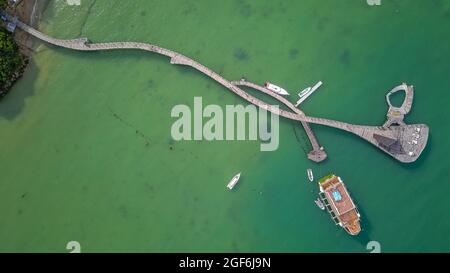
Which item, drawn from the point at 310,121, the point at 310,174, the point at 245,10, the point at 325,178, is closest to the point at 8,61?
the point at 245,10

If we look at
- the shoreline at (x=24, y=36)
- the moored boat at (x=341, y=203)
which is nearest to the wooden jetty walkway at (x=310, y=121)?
the shoreline at (x=24, y=36)

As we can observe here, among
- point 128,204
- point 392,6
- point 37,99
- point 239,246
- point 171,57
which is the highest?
point 392,6

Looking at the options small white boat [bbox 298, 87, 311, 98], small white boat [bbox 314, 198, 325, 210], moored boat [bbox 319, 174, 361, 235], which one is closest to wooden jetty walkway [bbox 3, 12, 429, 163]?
small white boat [bbox 298, 87, 311, 98]

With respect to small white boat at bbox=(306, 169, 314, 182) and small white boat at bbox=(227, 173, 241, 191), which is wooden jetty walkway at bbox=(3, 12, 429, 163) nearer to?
small white boat at bbox=(306, 169, 314, 182)

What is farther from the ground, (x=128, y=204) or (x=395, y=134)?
(x=395, y=134)

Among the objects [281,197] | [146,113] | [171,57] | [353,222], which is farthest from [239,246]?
[171,57]

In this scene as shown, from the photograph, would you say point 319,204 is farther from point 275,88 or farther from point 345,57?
point 345,57

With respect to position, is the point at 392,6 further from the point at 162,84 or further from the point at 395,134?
the point at 162,84
